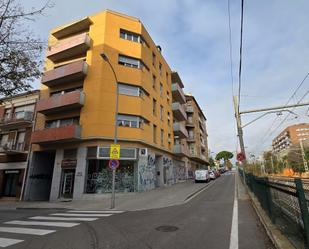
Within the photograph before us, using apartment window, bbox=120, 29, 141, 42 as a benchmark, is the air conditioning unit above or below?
below

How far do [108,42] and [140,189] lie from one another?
1447 cm

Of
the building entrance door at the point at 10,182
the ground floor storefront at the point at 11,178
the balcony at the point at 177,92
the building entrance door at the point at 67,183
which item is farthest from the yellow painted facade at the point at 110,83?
the balcony at the point at 177,92

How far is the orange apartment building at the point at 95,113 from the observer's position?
62.8 feet

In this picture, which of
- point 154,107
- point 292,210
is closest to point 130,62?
point 154,107

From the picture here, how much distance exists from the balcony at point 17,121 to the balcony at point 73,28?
30.9ft

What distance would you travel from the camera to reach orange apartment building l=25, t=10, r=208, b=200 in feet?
62.8

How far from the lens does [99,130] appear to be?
63.2 feet

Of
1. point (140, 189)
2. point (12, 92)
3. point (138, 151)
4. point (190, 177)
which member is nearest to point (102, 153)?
point (138, 151)

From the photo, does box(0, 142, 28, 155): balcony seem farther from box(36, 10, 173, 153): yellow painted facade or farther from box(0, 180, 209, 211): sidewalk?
box(0, 180, 209, 211): sidewalk

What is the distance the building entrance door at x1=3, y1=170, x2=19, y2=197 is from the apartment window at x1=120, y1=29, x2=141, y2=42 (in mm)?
17747

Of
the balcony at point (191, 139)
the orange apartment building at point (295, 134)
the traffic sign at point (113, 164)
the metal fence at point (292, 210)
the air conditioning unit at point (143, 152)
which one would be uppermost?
the orange apartment building at point (295, 134)

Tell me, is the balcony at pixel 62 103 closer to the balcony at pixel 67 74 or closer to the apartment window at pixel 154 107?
the balcony at pixel 67 74

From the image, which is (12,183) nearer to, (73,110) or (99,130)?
(73,110)

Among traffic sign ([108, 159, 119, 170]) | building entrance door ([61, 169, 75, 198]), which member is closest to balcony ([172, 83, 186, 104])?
building entrance door ([61, 169, 75, 198])
